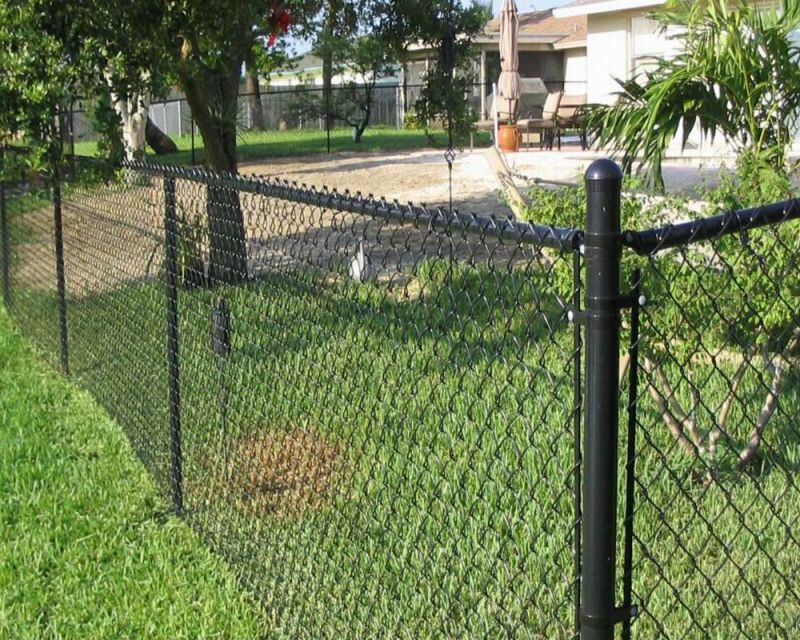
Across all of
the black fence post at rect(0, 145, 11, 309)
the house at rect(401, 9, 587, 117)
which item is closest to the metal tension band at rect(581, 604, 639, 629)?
the black fence post at rect(0, 145, 11, 309)

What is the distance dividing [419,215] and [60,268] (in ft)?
15.2

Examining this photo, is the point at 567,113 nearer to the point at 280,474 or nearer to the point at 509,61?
the point at 509,61

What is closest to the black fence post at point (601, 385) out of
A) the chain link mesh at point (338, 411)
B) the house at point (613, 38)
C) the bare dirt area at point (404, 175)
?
the chain link mesh at point (338, 411)

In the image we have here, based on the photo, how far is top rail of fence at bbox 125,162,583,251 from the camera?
2.12 metres

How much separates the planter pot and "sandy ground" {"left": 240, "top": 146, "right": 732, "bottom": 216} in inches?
17.5

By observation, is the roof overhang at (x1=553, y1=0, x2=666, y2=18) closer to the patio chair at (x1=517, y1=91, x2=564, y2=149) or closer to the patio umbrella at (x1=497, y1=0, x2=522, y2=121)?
the patio umbrella at (x1=497, y1=0, x2=522, y2=121)

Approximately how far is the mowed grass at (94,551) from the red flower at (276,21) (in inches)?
132

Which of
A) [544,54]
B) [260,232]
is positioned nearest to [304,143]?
[544,54]

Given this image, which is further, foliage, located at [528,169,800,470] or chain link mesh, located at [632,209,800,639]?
foliage, located at [528,169,800,470]

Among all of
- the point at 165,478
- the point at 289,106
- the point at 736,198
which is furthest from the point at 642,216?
the point at 289,106

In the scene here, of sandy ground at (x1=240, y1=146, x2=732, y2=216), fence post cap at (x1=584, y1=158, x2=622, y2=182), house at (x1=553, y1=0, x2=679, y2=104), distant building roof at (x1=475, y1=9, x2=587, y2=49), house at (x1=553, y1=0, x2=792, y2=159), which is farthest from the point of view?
distant building roof at (x1=475, y1=9, x2=587, y2=49)

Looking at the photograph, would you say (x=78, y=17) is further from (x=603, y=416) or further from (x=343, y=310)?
(x=603, y=416)

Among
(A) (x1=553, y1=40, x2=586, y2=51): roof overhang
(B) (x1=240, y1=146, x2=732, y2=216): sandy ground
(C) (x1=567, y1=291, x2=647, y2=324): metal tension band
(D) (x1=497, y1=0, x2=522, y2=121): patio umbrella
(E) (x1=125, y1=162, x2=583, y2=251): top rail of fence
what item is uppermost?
(A) (x1=553, y1=40, x2=586, y2=51): roof overhang

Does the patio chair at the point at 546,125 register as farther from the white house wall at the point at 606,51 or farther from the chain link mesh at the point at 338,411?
the chain link mesh at the point at 338,411
